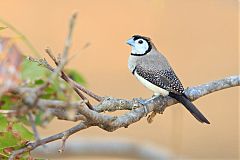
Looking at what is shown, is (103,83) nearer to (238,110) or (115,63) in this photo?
(115,63)

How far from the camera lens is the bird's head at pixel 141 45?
8.53ft

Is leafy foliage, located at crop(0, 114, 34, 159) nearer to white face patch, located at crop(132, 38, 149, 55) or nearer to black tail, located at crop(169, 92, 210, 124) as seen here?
black tail, located at crop(169, 92, 210, 124)

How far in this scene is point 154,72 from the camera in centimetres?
243

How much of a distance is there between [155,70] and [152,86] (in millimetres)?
99

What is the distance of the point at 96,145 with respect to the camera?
12.4ft

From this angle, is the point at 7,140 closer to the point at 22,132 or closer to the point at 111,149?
the point at 22,132

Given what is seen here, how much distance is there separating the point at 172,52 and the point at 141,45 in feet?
6.35

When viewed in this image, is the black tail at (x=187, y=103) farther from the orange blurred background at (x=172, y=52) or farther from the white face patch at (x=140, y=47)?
the orange blurred background at (x=172, y=52)

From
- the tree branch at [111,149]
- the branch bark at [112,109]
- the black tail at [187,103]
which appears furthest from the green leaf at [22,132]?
the tree branch at [111,149]

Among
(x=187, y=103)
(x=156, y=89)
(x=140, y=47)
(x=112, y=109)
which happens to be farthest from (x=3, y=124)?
(x=140, y=47)

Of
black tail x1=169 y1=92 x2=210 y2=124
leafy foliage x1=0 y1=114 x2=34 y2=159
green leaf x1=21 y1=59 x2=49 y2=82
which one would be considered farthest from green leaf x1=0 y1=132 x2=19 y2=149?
black tail x1=169 y1=92 x2=210 y2=124

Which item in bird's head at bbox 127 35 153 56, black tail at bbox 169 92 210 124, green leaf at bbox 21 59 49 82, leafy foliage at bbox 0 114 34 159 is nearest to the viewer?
green leaf at bbox 21 59 49 82

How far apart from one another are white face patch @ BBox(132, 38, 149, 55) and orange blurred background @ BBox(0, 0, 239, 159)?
169cm

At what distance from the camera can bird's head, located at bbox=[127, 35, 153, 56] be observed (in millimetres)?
2600
